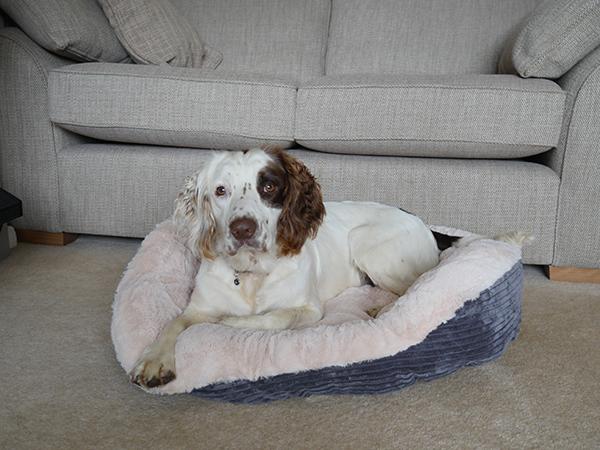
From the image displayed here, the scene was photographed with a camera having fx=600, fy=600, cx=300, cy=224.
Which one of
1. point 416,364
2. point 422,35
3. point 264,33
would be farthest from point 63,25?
A: point 416,364

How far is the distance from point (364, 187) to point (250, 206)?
109cm

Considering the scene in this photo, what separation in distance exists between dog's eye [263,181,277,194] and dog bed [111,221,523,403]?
→ 1.34ft

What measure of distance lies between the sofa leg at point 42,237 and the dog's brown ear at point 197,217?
1300 mm

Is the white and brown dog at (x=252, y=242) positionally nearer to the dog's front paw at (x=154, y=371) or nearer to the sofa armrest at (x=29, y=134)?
the dog's front paw at (x=154, y=371)

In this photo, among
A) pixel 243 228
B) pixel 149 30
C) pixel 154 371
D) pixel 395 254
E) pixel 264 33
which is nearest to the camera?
pixel 154 371

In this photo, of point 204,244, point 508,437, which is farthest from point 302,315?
point 508,437

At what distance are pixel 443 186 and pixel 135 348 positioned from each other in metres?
1.53

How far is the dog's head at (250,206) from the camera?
1.66m

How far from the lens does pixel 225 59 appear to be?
365cm

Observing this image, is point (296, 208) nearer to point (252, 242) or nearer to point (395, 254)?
point (252, 242)

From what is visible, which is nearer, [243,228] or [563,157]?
[243,228]

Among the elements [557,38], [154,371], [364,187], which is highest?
[557,38]

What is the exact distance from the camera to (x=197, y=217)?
1821mm

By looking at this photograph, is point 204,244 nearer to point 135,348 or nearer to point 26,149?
point 135,348
